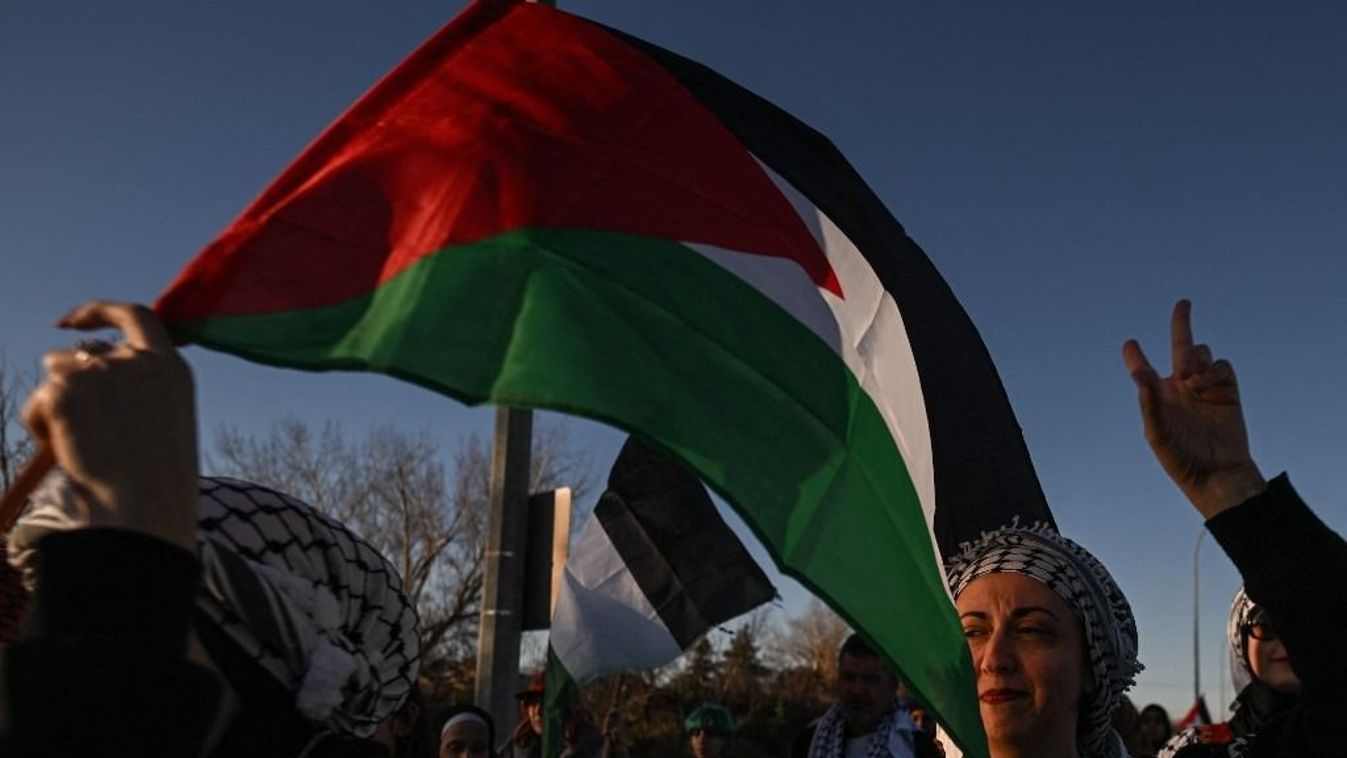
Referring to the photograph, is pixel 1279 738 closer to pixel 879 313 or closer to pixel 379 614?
pixel 879 313

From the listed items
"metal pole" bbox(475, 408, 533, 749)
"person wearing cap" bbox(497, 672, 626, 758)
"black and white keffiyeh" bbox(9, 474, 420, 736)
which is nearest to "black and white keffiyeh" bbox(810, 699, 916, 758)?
"metal pole" bbox(475, 408, 533, 749)

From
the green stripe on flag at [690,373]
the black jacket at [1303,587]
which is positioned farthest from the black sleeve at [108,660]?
the black jacket at [1303,587]

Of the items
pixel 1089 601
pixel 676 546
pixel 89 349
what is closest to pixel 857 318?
pixel 1089 601

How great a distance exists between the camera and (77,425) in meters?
1.38

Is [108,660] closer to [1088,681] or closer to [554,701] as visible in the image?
[1088,681]

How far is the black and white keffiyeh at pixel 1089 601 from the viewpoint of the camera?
306 cm

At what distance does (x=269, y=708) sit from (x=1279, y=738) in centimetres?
191

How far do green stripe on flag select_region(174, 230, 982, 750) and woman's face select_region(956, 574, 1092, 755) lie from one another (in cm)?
44

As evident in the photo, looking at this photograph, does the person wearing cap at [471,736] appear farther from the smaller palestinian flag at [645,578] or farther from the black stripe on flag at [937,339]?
the black stripe on flag at [937,339]

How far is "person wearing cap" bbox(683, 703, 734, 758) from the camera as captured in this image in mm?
10289

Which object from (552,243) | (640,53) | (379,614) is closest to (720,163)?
(640,53)

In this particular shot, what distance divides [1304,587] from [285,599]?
1687mm

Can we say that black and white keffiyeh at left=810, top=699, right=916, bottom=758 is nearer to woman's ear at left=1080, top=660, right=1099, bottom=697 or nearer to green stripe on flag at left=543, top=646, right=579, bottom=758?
green stripe on flag at left=543, top=646, right=579, bottom=758

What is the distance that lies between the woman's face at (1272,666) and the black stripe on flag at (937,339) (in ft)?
3.41
